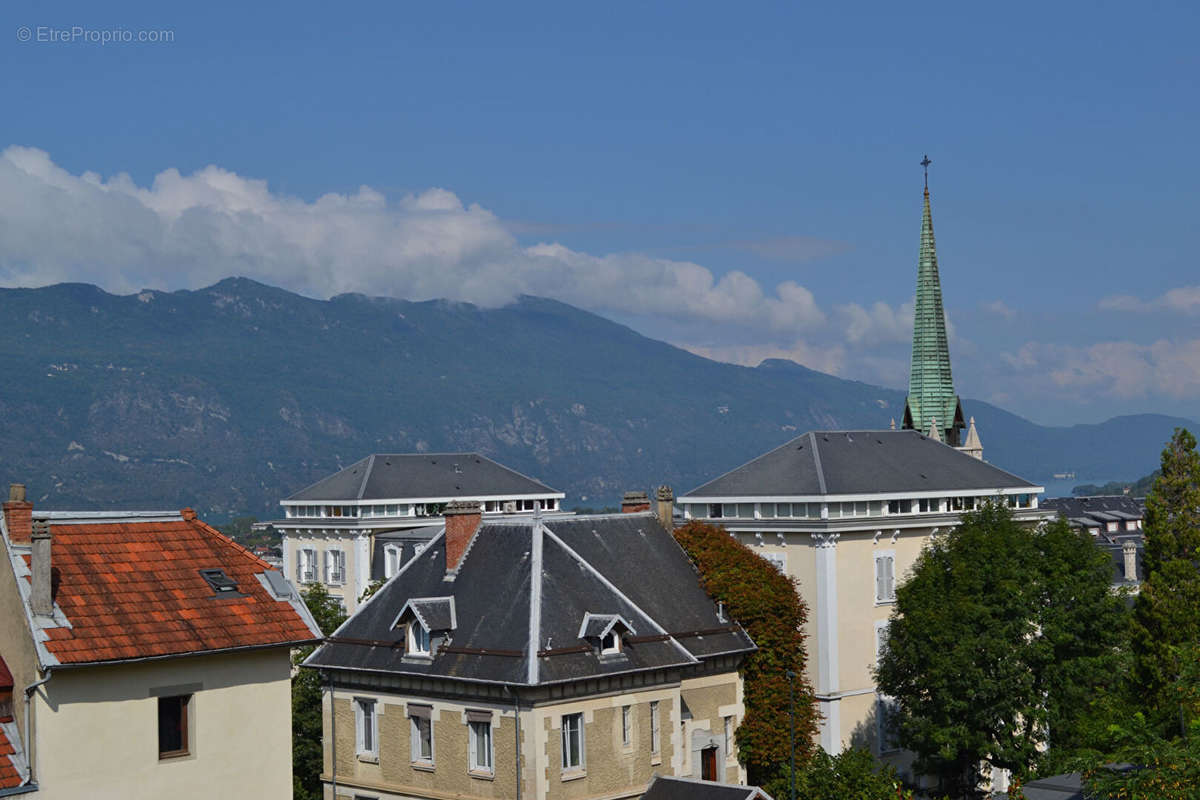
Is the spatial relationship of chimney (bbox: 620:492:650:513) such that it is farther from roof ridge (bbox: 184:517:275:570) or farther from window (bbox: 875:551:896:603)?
roof ridge (bbox: 184:517:275:570)

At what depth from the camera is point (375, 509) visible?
106375mm

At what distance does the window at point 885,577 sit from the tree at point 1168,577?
13.3 metres

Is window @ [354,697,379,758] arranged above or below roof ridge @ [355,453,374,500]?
below

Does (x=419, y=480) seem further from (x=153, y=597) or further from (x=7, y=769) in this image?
(x=7, y=769)

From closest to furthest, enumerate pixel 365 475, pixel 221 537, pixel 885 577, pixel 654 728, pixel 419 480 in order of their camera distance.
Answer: pixel 221 537 → pixel 654 728 → pixel 885 577 → pixel 365 475 → pixel 419 480

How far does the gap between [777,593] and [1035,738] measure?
1114 centimetres

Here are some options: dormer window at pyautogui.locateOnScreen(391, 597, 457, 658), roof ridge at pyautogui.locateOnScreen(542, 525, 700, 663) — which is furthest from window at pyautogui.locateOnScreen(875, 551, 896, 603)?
dormer window at pyautogui.locateOnScreen(391, 597, 457, 658)

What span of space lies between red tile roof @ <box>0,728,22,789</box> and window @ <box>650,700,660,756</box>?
2404cm

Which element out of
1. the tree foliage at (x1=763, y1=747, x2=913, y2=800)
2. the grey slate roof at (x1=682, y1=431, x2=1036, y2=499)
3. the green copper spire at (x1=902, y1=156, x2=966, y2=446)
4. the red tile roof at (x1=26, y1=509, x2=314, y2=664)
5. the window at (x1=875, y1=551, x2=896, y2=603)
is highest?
the green copper spire at (x1=902, y1=156, x2=966, y2=446)

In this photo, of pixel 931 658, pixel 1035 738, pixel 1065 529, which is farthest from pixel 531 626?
pixel 1065 529

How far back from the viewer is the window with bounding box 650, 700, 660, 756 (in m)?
51.4

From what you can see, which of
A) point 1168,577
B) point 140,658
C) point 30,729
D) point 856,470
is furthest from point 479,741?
point 856,470

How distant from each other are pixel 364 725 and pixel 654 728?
10.8 metres

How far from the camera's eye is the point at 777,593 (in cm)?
5991
